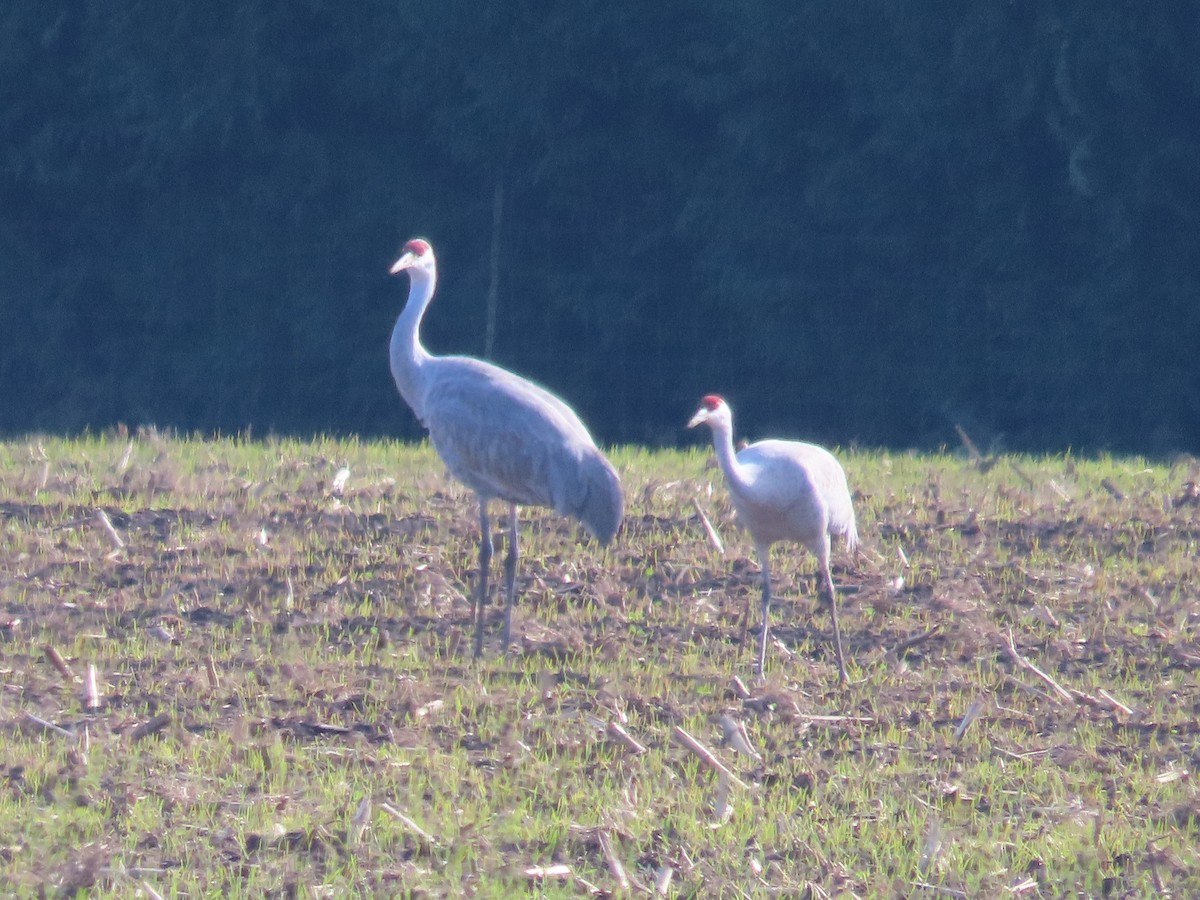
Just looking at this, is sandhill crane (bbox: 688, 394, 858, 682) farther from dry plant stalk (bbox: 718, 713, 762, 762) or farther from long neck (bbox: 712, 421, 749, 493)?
dry plant stalk (bbox: 718, 713, 762, 762)

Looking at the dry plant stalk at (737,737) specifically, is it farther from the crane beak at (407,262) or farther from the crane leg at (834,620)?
the crane beak at (407,262)

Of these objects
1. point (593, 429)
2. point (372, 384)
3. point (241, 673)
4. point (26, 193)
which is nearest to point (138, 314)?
point (26, 193)

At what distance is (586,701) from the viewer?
5316 mm

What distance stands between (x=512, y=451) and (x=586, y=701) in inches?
55.8

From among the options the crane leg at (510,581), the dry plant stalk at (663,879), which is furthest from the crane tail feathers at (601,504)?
the dry plant stalk at (663,879)

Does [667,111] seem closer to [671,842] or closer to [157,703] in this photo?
[157,703]

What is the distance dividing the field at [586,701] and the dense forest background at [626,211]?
4.43 metres

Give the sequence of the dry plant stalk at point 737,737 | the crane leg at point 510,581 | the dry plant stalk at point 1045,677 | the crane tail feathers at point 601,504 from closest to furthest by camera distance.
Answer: the dry plant stalk at point 737,737 < the dry plant stalk at point 1045,677 < the crane leg at point 510,581 < the crane tail feathers at point 601,504

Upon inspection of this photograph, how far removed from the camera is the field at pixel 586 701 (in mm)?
4039

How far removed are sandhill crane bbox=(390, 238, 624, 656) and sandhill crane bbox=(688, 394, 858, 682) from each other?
566 millimetres

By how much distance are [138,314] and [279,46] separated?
8.60 ft

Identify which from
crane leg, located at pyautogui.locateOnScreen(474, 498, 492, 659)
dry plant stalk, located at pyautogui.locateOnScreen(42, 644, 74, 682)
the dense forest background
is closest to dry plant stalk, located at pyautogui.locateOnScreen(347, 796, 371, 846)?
dry plant stalk, located at pyautogui.locateOnScreen(42, 644, 74, 682)

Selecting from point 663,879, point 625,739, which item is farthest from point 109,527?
point 663,879

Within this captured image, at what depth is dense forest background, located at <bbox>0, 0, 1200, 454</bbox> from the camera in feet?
41.8
